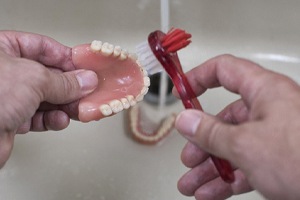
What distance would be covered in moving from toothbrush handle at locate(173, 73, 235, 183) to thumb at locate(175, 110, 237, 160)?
86mm

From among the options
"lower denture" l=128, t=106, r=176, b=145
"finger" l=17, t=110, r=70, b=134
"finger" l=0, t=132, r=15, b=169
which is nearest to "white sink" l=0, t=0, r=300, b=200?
"lower denture" l=128, t=106, r=176, b=145

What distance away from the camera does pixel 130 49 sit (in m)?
1.02

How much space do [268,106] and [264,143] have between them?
40 mm

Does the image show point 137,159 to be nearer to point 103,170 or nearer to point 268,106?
point 103,170

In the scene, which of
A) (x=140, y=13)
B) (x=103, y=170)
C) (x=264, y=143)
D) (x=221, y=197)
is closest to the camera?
(x=264, y=143)

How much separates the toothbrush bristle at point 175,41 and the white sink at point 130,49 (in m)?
0.34

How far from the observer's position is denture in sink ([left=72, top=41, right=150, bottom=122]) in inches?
24.7

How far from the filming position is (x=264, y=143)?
440 mm

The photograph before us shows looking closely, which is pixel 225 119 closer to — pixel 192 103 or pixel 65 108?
pixel 192 103

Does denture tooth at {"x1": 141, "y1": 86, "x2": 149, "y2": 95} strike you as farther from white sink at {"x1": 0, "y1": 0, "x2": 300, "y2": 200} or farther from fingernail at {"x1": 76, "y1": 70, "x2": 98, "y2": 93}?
white sink at {"x1": 0, "y1": 0, "x2": 300, "y2": 200}

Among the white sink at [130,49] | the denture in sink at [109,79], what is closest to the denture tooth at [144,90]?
the denture in sink at [109,79]

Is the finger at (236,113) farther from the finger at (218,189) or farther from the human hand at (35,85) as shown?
the human hand at (35,85)

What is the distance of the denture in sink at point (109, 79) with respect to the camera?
2.06 feet

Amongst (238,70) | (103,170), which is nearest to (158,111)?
(103,170)
